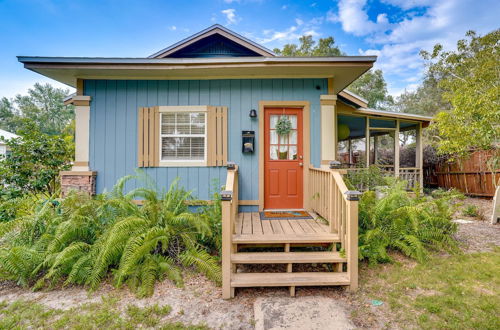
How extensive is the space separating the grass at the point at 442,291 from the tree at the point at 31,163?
6.40m

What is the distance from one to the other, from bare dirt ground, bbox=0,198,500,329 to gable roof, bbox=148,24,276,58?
5016 millimetres

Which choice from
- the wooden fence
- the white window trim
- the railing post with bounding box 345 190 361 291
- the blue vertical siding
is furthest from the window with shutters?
the wooden fence

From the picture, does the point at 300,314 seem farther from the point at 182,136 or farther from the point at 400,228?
the point at 182,136

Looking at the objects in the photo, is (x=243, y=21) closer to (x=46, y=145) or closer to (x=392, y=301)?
(x=46, y=145)

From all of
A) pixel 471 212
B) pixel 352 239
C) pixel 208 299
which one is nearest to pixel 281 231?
pixel 352 239

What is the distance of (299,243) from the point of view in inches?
119

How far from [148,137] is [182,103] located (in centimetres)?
92

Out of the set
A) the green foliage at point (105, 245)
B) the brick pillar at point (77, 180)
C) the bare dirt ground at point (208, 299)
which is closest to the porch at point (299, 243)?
the bare dirt ground at point (208, 299)

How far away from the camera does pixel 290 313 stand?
2283mm

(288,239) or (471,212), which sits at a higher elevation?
(288,239)

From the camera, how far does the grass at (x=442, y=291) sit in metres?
2.13

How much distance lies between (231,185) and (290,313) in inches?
60.1

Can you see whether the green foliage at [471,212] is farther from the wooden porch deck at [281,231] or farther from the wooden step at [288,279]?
the wooden step at [288,279]

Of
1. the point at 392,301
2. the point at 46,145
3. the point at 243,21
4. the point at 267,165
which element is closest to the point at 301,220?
the point at 267,165
